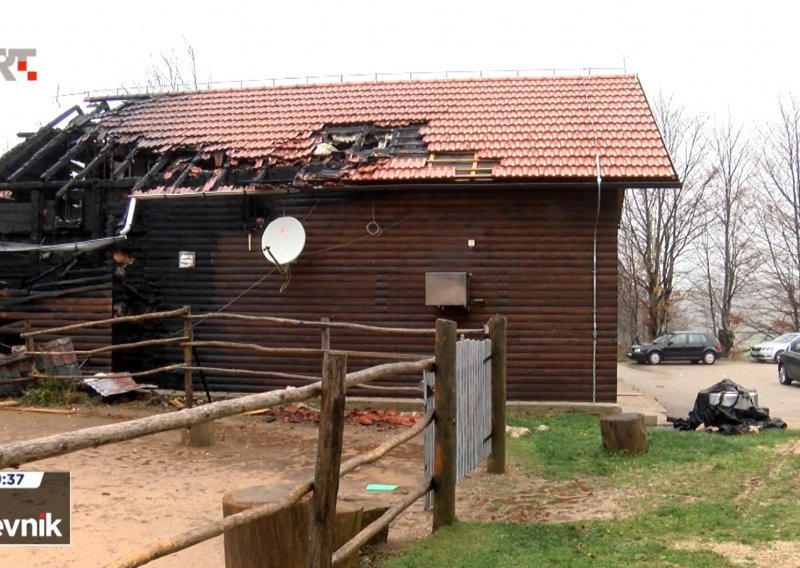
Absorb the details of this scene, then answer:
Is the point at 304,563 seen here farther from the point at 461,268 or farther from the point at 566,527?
the point at 461,268

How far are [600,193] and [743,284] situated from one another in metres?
32.2

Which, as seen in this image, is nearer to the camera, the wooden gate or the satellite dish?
the wooden gate

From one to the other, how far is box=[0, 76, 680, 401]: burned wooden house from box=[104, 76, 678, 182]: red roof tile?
5cm

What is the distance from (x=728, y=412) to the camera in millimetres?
9453

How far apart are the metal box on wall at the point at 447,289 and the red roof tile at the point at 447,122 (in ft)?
5.17

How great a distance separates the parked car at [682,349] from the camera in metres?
27.4

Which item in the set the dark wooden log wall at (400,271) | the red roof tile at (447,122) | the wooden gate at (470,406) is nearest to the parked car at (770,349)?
the red roof tile at (447,122)

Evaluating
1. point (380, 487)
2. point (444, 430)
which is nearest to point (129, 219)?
point (380, 487)

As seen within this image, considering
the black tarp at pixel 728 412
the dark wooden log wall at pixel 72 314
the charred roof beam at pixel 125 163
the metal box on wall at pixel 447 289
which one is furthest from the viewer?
the charred roof beam at pixel 125 163

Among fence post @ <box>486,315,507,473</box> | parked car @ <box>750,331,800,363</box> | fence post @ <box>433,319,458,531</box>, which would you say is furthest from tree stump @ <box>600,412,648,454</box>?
parked car @ <box>750,331,800,363</box>

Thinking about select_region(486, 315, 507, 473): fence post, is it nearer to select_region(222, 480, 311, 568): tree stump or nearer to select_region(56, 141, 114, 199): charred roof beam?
select_region(222, 480, 311, 568): tree stump

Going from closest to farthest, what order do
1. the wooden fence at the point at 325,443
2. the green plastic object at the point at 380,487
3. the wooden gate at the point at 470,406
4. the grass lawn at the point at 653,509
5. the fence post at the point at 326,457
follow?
1. the wooden fence at the point at 325,443
2. the fence post at the point at 326,457
3. the grass lawn at the point at 653,509
4. the wooden gate at the point at 470,406
5. the green plastic object at the point at 380,487

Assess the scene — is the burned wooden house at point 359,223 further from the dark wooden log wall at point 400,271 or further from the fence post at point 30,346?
the fence post at point 30,346

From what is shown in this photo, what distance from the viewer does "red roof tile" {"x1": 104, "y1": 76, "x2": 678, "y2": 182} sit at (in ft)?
37.2
